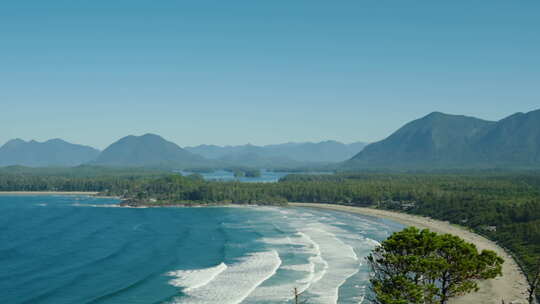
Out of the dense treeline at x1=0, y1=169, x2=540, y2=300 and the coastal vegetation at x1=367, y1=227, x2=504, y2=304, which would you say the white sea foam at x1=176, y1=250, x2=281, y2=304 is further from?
the dense treeline at x1=0, y1=169, x2=540, y2=300

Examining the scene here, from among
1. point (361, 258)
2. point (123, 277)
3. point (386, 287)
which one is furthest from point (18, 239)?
point (386, 287)

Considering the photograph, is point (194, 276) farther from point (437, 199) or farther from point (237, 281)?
point (437, 199)

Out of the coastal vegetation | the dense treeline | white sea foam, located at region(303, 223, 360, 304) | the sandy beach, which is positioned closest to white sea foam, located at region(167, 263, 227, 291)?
white sea foam, located at region(303, 223, 360, 304)

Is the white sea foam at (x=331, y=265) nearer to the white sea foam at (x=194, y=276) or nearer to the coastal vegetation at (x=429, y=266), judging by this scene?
the white sea foam at (x=194, y=276)

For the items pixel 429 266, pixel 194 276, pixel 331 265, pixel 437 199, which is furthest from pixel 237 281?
pixel 437 199

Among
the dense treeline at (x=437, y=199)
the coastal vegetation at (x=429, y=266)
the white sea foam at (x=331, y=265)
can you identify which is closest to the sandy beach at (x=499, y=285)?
the dense treeline at (x=437, y=199)

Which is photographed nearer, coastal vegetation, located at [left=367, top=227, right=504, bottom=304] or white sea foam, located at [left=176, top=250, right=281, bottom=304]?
Answer: coastal vegetation, located at [left=367, top=227, right=504, bottom=304]
